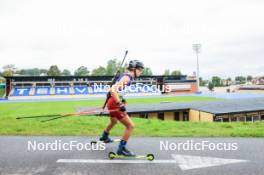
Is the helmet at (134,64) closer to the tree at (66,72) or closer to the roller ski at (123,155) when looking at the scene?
the roller ski at (123,155)

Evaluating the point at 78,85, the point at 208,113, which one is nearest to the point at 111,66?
the point at 78,85

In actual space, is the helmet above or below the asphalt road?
above

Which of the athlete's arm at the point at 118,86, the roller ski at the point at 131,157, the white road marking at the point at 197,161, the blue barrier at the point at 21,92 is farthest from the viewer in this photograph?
the blue barrier at the point at 21,92

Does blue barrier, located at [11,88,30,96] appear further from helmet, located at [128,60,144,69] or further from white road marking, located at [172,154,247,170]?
white road marking, located at [172,154,247,170]

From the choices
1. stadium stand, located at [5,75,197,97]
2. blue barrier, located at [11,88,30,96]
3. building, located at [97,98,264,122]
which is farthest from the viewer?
stadium stand, located at [5,75,197,97]

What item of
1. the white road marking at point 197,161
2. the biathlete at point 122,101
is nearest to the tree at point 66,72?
the biathlete at point 122,101

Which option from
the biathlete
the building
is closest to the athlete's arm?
the biathlete

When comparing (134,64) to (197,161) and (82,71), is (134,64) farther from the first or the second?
(82,71)

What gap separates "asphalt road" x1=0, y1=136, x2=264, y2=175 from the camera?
195 inches

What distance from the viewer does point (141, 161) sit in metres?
5.50

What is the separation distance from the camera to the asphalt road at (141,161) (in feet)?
16.2

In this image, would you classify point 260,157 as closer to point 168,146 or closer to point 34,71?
point 168,146

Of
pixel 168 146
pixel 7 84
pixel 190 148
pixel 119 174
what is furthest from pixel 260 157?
pixel 7 84

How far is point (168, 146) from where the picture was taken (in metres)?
6.70
